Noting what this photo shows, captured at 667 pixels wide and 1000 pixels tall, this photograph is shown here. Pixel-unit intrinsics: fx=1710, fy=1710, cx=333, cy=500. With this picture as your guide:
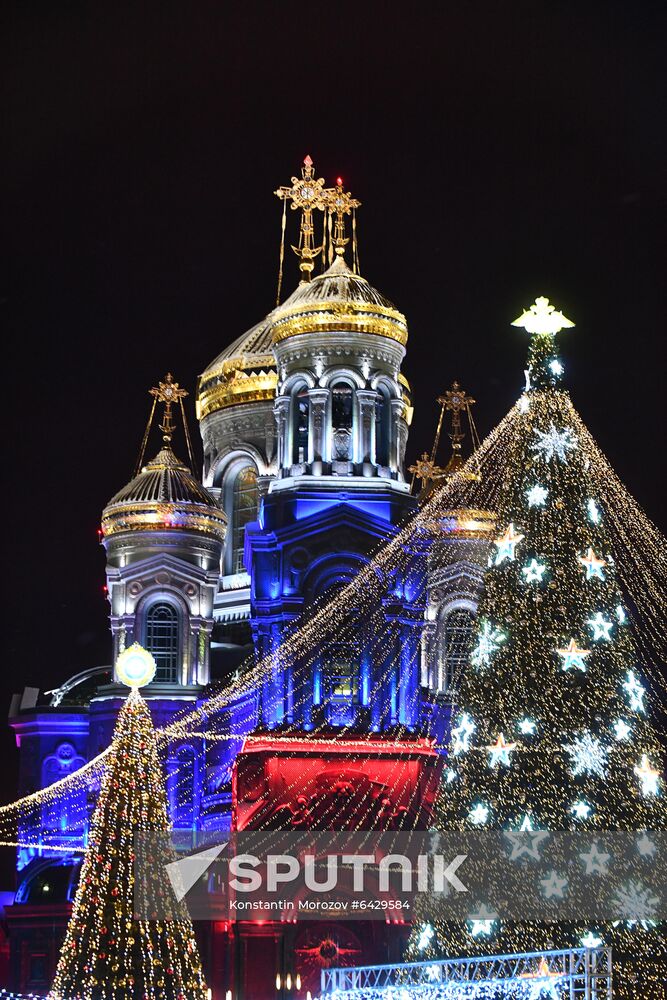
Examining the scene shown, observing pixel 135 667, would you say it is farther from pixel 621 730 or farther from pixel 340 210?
pixel 340 210

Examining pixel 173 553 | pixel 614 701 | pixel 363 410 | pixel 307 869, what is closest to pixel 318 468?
pixel 363 410

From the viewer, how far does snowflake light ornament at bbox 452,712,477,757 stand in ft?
70.4

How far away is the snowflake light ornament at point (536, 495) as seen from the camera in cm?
2202

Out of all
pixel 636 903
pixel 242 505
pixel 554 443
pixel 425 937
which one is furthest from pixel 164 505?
pixel 636 903

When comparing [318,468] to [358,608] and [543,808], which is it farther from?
[543,808]

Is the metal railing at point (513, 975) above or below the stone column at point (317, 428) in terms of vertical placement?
below

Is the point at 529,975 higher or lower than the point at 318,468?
lower

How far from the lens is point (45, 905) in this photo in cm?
3947

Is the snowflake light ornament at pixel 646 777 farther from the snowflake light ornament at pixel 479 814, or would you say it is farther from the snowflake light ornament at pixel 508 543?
the snowflake light ornament at pixel 508 543

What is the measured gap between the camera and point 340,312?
138ft

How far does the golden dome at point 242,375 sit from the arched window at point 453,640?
9419mm

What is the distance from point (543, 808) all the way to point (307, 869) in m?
13.6

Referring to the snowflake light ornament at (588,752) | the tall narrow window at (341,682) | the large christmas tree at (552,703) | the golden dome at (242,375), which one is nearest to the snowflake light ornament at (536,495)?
the large christmas tree at (552,703)

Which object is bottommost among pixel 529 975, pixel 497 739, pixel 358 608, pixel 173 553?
pixel 529 975
